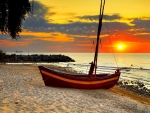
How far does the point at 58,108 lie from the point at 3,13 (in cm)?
2157

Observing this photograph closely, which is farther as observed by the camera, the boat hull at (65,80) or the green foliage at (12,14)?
the green foliage at (12,14)

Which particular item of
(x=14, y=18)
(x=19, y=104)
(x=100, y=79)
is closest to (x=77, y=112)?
(x=19, y=104)

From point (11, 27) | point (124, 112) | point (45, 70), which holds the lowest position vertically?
point (124, 112)

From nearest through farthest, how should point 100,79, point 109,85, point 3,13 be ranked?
point 100,79 < point 109,85 < point 3,13

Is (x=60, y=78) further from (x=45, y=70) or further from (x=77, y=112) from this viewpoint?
(x=77, y=112)

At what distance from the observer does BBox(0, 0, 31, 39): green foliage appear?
29031 mm

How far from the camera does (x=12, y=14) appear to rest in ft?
97.8

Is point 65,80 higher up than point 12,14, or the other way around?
point 12,14

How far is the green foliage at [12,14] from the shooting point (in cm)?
2903

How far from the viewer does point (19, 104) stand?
442 inches

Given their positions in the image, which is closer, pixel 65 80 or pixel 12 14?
pixel 65 80

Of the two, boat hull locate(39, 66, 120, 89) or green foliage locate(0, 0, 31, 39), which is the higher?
→ green foliage locate(0, 0, 31, 39)

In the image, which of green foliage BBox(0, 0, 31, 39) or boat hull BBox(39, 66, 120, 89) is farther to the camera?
green foliage BBox(0, 0, 31, 39)

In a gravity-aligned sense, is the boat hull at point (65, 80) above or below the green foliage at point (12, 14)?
below
